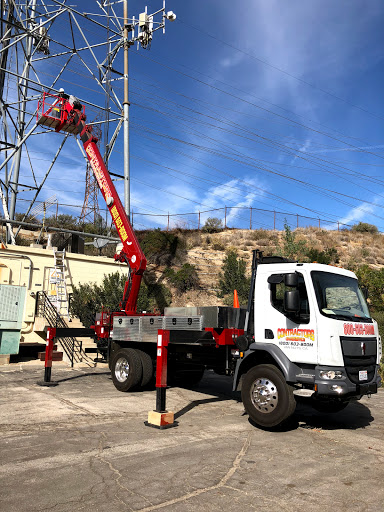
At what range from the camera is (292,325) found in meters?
6.71

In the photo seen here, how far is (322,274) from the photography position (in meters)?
6.93

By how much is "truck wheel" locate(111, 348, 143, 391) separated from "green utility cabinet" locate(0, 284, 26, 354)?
6768 millimetres

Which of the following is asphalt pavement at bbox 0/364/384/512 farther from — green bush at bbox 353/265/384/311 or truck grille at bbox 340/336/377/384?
green bush at bbox 353/265/384/311

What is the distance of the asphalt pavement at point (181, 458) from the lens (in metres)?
4.00

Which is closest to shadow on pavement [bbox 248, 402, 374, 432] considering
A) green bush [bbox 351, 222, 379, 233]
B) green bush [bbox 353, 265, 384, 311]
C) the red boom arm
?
the red boom arm

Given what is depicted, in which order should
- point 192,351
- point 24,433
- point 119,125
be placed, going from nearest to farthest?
point 24,433, point 192,351, point 119,125

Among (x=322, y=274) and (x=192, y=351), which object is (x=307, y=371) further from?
(x=192, y=351)

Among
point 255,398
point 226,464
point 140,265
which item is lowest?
point 226,464

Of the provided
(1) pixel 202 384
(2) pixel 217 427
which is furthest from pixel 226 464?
(1) pixel 202 384

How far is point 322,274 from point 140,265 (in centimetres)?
580

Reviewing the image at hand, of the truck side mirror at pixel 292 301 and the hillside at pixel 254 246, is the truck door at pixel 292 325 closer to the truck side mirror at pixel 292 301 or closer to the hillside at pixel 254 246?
the truck side mirror at pixel 292 301

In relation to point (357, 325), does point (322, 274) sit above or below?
above

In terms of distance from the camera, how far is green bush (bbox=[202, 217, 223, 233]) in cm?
3800

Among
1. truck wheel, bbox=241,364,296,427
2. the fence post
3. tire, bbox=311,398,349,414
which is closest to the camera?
truck wheel, bbox=241,364,296,427
